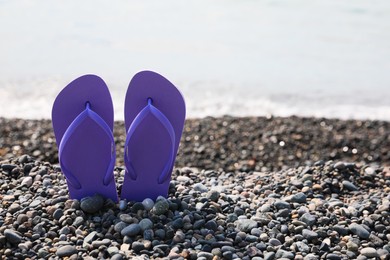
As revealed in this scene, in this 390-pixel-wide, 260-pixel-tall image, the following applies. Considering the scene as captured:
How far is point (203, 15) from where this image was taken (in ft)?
41.7

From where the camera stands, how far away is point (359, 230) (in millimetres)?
2600

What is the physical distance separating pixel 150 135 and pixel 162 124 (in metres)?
0.08

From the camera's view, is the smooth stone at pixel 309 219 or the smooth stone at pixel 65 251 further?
the smooth stone at pixel 309 219

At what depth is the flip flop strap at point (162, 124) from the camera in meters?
2.57

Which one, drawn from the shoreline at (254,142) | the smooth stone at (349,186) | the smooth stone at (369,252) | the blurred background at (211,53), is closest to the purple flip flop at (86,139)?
the smooth stone at (369,252)

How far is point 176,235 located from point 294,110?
489 centimetres

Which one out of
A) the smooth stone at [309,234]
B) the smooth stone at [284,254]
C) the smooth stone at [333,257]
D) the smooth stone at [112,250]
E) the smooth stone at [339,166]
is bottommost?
the smooth stone at [112,250]

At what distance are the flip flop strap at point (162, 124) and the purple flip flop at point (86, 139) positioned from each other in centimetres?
8

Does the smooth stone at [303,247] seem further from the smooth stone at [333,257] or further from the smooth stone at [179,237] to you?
the smooth stone at [179,237]

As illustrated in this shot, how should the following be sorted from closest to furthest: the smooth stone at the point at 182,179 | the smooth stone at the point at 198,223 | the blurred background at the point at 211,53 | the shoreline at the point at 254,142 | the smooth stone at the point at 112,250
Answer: the smooth stone at the point at 112,250, the smooth stone at the point at 198,223, the smooth stone at the point at 182,179, the shoreline at the point at 254,142, the blurred background at the point at 211,53

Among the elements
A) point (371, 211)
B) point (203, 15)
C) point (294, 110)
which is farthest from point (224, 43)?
point (371, 211)

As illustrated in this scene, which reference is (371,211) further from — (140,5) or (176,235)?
(140,5)

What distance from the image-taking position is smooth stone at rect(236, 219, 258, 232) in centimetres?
254

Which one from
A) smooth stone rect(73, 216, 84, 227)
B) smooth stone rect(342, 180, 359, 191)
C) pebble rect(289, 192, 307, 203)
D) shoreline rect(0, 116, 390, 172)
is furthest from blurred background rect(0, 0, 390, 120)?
smooth stone rect(73, 216, 84, 227)
